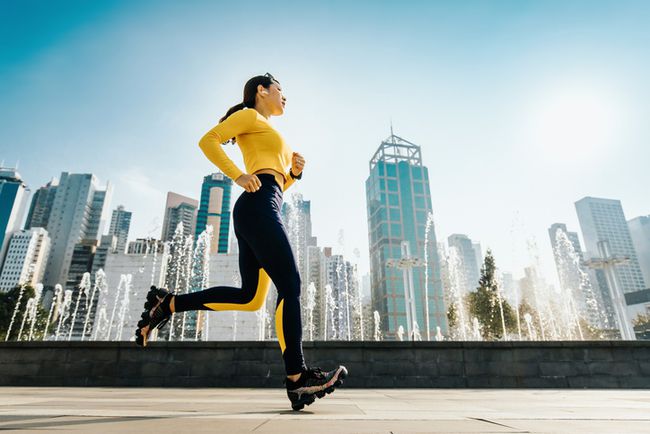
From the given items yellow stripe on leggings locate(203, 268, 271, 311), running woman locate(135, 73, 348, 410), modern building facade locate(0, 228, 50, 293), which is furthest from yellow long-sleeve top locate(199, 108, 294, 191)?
modern building facade locate(0, 228, 50, 293)

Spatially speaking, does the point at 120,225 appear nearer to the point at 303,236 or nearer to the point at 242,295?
the point at 303,236

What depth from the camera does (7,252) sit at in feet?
320

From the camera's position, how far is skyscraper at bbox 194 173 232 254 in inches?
4820

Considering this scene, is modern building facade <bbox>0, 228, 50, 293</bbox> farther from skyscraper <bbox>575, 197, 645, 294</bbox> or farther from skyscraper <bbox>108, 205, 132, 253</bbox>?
skyscraper <bbox>575, 197, 645, 294</bbox>

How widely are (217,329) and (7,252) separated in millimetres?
82750

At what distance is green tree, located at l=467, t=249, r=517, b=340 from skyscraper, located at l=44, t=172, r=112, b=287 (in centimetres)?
11342

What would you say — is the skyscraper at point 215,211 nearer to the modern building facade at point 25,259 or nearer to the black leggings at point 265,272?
the modern building facade at point 25,259

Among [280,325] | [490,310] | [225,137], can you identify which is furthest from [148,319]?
[490,310]

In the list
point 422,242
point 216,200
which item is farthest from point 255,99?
point 216,200

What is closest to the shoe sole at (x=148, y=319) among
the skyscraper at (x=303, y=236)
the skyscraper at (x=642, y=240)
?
the skyscraper at (x=303, y=236)

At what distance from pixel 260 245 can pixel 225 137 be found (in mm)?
869

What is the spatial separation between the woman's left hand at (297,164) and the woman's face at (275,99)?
433 millimetres

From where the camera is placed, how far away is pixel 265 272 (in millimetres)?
2557

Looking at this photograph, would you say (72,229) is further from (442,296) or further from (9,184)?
(442,296)
